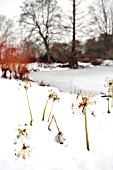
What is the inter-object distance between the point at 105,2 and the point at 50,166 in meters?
32.9

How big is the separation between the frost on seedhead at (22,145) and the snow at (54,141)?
0.01 metres

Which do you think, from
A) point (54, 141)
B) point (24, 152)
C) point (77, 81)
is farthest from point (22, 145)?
point (77, 81)

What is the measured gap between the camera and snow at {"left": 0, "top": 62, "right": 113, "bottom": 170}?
351cm

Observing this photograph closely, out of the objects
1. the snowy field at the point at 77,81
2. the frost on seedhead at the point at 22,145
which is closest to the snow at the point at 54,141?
the frost on seedhead at the point at 22,145

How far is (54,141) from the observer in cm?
399

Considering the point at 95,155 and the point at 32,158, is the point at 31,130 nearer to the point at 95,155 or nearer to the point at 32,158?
the point at 32,158

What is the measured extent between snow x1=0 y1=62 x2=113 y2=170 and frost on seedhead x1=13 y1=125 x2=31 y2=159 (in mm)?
14

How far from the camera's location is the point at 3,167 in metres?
3.42

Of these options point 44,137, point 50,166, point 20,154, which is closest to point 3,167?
point 20,154

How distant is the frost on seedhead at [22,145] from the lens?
359 cm

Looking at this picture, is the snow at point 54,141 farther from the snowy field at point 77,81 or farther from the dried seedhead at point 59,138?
the snowy field at point 77,81

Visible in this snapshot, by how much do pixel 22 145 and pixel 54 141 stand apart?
46 centimetres

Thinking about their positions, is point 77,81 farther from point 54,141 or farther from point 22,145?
point 22,145

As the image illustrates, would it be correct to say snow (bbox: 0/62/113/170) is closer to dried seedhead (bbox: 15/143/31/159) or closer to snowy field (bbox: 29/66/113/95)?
dried seedhead (bbox: 15/143/31/159)
